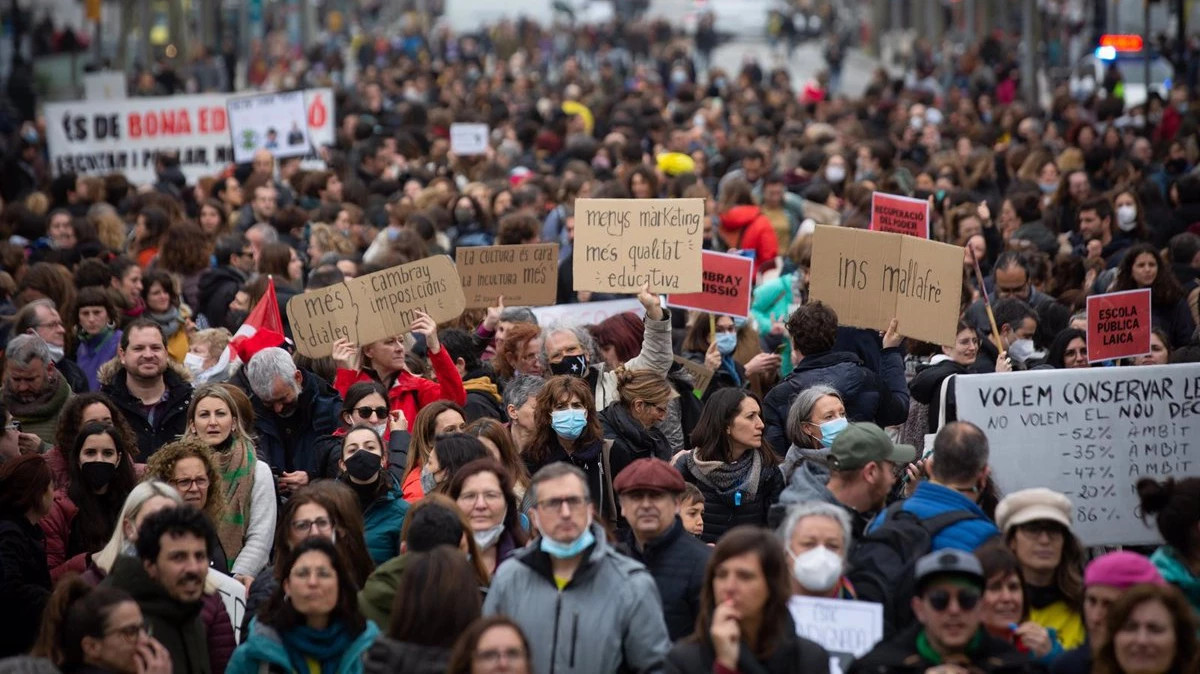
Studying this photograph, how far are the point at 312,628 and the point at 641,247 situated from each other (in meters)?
4.85

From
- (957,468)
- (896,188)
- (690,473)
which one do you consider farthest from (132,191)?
(957,468)

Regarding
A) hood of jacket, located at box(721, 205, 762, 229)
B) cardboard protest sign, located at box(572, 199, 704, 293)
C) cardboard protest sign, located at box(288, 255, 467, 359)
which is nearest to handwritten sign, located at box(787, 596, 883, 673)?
cardboard protest sign, located at box(288, 255, 467, 359)

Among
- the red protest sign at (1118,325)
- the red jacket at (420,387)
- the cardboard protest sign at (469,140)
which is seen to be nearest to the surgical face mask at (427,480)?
the red jacket at (420,387)

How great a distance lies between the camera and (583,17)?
227ft

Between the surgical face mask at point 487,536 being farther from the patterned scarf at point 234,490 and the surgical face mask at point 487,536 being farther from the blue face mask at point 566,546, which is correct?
the patterned scarf at point 234,490

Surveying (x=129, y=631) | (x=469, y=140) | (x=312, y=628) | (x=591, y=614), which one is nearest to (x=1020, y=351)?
(x=591, y=614)

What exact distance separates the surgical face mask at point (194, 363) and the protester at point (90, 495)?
2.40 meters

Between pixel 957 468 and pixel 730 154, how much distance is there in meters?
13.8

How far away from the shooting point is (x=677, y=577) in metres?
6.45

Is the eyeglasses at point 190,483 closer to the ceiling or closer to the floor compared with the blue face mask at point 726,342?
closer to the floor

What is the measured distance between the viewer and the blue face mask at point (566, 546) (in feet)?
19.4

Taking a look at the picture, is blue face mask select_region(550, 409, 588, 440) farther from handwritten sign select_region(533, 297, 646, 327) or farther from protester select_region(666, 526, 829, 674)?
handwritten sign select_region(533, 297, 646, 327)

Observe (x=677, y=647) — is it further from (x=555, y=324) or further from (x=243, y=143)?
(x=243, y=143)

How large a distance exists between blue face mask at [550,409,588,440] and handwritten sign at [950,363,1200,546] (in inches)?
61.8
